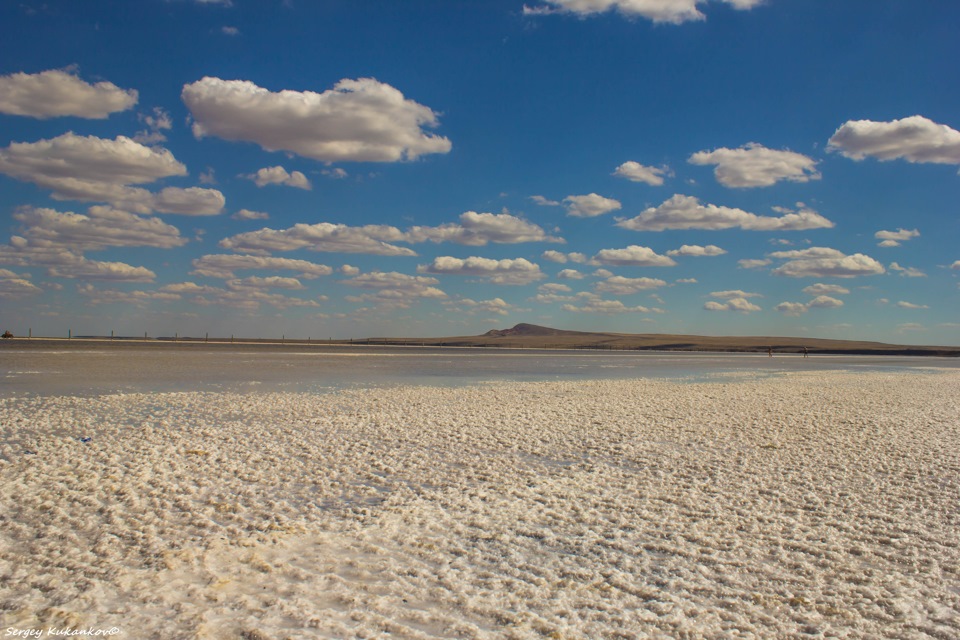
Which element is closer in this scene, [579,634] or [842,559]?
[579,634]

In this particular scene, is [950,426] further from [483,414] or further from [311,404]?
[311,404]

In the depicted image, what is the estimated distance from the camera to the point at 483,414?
17172mm

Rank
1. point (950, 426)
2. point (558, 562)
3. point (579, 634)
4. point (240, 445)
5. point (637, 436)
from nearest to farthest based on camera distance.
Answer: point (579, 634), point (558, 562), point (240, 445), point (637, 436), point (950, 426)

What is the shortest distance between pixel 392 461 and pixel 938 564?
744 centimetres

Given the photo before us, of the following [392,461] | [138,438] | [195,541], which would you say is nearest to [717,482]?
[392,461]

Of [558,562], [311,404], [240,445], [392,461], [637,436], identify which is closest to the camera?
[558,562]

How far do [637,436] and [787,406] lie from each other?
9177 mm

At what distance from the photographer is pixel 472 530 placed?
288 inches

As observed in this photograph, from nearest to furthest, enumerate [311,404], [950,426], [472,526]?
1. [472,526]
2. [950,426]
3. [311,404]

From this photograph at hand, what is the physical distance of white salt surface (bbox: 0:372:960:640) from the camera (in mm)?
5070

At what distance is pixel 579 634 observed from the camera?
480 cm

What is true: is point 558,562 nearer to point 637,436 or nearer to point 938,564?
point 938,564

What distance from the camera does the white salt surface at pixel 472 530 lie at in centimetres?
507

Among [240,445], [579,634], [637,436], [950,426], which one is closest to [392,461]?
[240,445]
